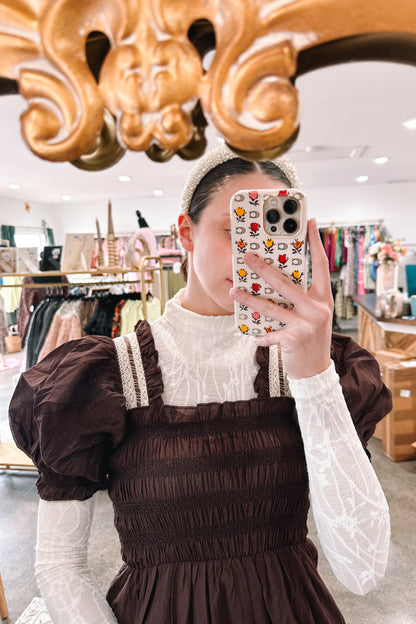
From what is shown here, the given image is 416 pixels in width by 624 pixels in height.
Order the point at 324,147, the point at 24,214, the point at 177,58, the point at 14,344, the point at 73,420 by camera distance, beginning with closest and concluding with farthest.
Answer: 1. the point at 177,58
2. the point at 73,420
3. the point at 324,147
4. the point at 14,344
5. the point at 24,214

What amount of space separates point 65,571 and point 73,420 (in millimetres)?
208

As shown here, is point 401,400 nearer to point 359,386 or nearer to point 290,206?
point 359,386

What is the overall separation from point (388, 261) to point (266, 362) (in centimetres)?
297

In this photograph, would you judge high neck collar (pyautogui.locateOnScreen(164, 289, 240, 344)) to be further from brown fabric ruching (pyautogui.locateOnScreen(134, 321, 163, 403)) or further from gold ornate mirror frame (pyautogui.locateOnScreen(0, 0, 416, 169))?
gold ornate mirror frame (pyautogui.locateOnScreen(0, 0, 416, 169))

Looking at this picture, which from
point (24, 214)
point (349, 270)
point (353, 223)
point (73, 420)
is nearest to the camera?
point (73, 420)

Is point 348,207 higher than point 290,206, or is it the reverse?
point 348,207

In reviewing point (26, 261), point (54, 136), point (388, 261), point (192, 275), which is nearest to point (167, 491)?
point (192, 275)

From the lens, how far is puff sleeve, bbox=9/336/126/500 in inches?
19.7

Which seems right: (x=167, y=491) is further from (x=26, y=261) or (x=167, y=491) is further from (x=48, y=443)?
(x=26, y=261)

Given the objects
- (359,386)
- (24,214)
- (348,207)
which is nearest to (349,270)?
(348,207)

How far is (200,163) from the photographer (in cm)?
55

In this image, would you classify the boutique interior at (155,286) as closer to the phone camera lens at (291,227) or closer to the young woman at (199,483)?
the phone camera lens at (291,227)

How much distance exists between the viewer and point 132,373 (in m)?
0.56

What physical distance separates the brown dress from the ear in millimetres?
219
